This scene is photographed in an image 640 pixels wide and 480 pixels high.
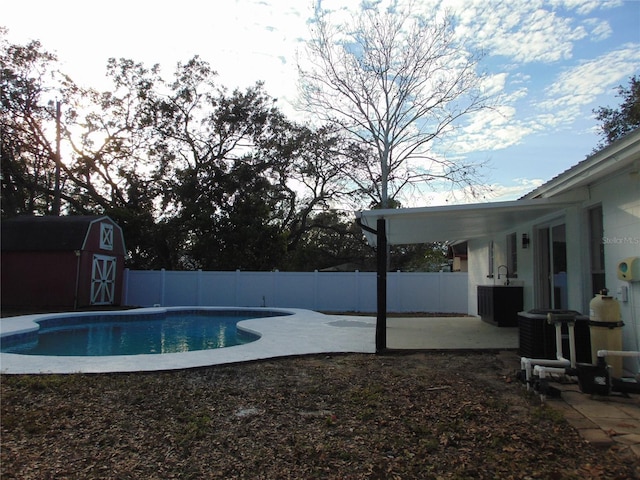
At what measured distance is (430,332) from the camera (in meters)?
9.01

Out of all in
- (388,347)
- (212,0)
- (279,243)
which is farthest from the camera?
(279,243)

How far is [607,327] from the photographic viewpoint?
4699 mm

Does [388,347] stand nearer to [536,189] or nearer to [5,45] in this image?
[536,189]

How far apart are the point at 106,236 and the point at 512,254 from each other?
1603 cm

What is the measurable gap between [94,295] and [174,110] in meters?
11.6

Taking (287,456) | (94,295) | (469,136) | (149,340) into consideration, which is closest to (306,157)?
(469,136)

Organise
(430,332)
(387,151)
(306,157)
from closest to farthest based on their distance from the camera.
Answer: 1. (430,332)
2. (387,151)
3. (306,157)

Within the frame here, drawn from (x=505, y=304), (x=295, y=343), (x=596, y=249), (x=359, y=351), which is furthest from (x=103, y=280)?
(x=596, y=249)

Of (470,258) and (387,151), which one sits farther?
(387,151)

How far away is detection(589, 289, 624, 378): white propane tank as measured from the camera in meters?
4.70

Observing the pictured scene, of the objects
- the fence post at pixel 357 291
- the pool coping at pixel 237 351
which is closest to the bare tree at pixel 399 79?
the fence post at pixel 357 291

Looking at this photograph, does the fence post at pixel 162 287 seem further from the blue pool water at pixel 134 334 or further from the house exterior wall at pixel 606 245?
the house exterior wall at pixel 606 245

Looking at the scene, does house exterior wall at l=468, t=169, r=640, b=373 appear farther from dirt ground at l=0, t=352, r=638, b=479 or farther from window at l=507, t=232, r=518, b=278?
dirt ground at l=0, t=352, r=638, b=479

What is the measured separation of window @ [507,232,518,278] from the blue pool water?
583cm
